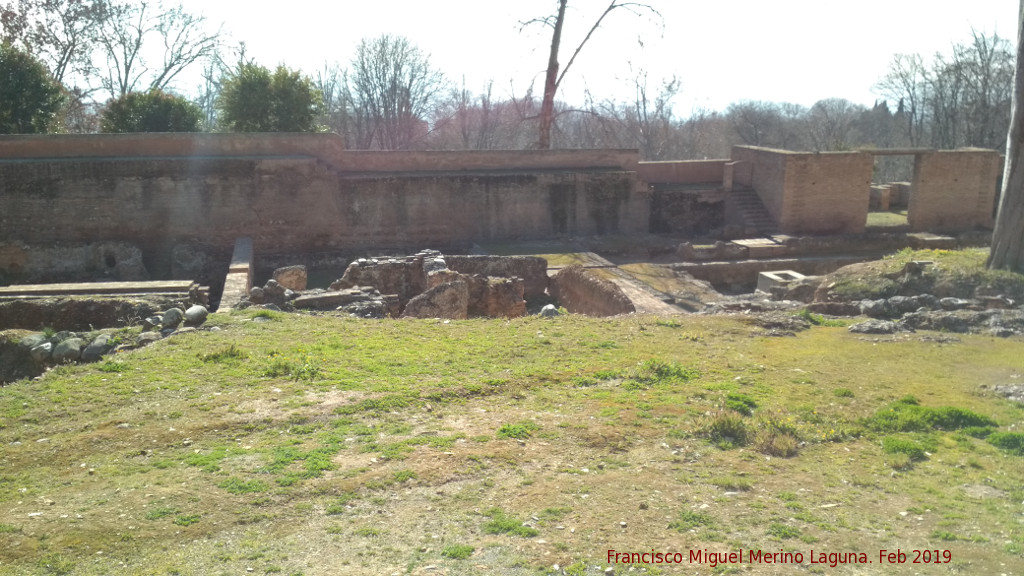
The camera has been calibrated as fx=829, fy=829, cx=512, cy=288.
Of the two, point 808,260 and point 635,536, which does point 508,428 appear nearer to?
point 635,536

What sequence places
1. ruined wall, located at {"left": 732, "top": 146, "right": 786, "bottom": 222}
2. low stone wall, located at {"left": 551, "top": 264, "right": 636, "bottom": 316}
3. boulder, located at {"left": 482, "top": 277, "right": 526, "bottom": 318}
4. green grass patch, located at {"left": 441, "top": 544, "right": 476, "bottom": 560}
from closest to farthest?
green grass patch, located at {"left": 441, "top": 544, "right": 476, "bottom": 560} < boulder, located at {"left": 482, "top": 277, "right": 526, "bottom": 318} < low stone wall, located at {"left": 551, "top": 264, "right": 636, "bottom": 316} < ruined wall, located at {"left": 732, "top": 146, "right": 786, "bottom": 222}

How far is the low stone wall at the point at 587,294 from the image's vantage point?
1303 cm

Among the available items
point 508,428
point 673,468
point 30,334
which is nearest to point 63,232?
point 30,334

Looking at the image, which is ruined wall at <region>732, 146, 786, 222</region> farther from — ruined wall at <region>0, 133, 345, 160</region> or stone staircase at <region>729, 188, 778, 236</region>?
ruined wall at <region>0, 133, 345, 160</region>

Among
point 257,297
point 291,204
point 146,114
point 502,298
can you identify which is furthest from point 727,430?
point 146,114

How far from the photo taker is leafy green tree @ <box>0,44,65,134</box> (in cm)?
1952

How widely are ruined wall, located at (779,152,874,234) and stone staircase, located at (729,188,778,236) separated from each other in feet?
1.26

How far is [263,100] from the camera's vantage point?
830 inches

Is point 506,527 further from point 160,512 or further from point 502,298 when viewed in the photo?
point 502,298

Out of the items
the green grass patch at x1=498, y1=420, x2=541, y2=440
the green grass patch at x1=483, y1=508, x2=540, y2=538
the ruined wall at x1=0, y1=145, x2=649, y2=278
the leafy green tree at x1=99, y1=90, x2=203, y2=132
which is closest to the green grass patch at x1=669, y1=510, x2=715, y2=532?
the green grass patch at x1=483, y1=508, x2=540, y2=538

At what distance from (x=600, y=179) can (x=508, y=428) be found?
14.6 meters

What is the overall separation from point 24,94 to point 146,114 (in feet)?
8.80

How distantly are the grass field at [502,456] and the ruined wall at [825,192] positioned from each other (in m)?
10.9

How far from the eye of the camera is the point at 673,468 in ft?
18.2
